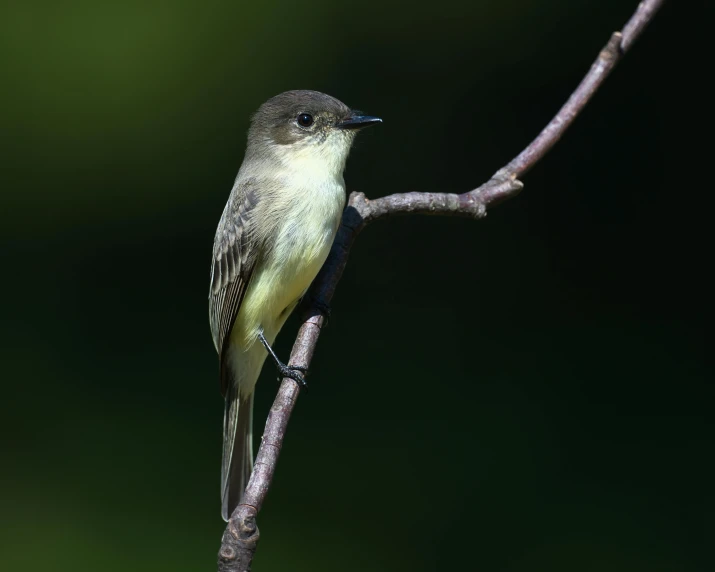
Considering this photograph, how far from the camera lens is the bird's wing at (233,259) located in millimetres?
2957

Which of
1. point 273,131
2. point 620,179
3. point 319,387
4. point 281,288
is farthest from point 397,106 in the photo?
Answer: point 281,288

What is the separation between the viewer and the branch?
1.93 meters

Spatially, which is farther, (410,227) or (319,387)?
(410,227)

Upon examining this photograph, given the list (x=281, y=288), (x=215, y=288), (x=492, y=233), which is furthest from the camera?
(x=492, y=233)

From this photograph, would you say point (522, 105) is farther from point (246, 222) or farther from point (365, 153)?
point (246, 222)

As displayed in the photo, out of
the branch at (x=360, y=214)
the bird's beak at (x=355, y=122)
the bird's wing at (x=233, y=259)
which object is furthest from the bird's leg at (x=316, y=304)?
the bird's beak at (x=355, y=122)

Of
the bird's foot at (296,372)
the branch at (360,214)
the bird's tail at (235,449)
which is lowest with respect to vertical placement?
the bird's tail at (235,449)

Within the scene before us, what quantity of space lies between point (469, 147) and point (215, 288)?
201 centimetres

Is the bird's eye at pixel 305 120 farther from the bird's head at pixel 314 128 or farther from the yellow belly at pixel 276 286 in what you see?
the yellow belly at pixel 276 286

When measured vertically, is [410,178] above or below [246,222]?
below

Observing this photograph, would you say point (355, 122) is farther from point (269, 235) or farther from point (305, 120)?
point (269, 235)

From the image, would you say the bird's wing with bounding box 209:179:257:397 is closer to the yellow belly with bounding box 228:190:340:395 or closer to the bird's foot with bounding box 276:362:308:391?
the yellow belly with bounding box 228:190:340:395

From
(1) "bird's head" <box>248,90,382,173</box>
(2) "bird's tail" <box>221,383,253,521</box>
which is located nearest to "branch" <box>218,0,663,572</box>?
(1) "bird's head" <box>248,90,382,173</box>

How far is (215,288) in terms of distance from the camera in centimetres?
308
